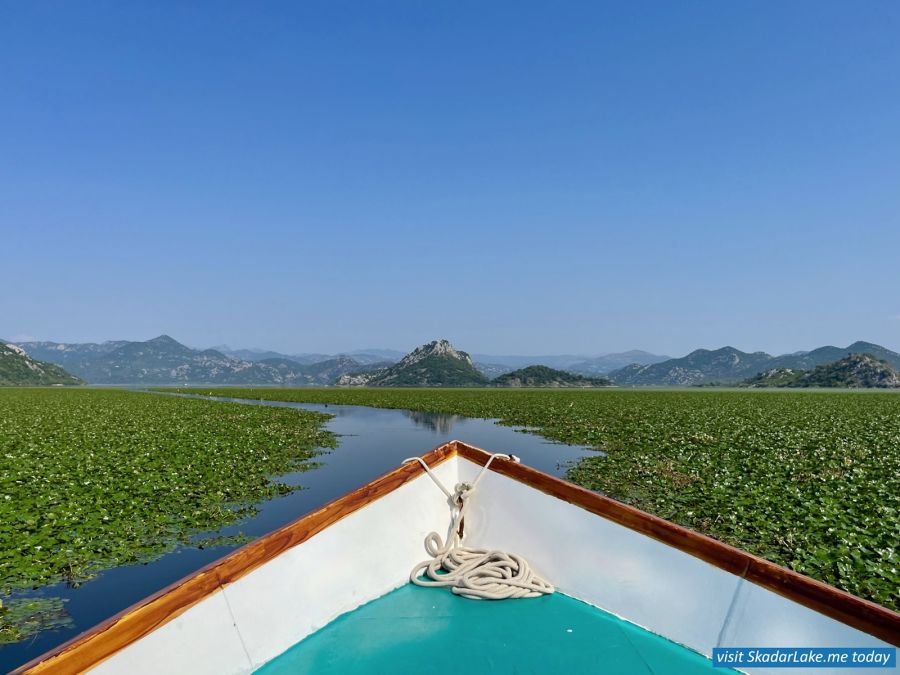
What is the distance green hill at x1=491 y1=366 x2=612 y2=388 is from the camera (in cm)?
13862

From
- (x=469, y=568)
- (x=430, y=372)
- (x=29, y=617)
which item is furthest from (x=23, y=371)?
Answer: (x=469, y=568)

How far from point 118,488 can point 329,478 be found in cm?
477

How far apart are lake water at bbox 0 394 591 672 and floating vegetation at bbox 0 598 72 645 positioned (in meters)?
0.11

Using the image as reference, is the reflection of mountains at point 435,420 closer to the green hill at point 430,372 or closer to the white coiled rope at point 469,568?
the white coiled rope at point 469,568

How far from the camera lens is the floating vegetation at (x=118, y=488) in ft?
A: 23.1

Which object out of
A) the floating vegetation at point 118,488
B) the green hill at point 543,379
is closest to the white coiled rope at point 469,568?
the floating vegetation at point 118,488

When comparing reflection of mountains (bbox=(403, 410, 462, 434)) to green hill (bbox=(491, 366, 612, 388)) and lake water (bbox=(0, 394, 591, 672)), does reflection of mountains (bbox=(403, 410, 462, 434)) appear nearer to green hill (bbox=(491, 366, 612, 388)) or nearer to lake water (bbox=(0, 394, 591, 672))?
lake water (bbox=(0, 394, 591, 672))

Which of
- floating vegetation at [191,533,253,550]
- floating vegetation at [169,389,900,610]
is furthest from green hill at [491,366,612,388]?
floating vegetation at [191,533,253,550]

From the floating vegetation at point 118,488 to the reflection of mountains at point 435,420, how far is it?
7794 millimetres

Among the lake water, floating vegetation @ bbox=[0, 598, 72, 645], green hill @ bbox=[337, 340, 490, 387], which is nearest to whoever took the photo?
floating vegetation @ bbox=[0, 598, 72, 645]

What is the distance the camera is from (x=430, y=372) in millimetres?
163750

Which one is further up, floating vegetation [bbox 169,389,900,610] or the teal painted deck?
the teal painted deck

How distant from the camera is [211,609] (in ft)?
9.12

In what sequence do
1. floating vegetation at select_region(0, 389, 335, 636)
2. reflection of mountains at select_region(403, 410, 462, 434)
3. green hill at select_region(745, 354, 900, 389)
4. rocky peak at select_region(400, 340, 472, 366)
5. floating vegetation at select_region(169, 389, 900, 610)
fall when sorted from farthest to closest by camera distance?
1. rocky peak at select_region(400, 340, 472, 366)
2. green hill at select_region(745, 354, 900, 389)
3. reflection of mountains at select_region(403, 410, 462, 434)
4. floating vegetation at select_region(0, 389, 335, 636)
5. floating vegetation at select_region(169, 389, 900, 610)
